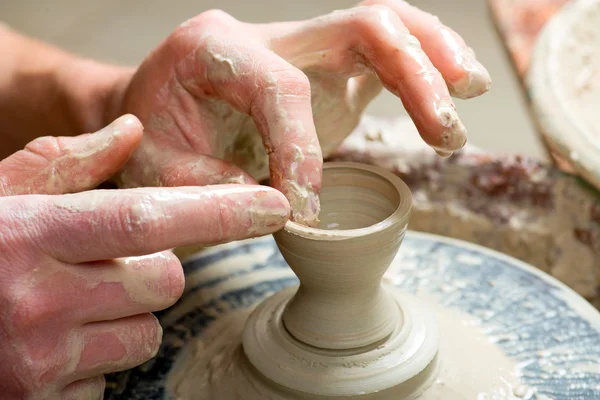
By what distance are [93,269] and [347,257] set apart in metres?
0.36

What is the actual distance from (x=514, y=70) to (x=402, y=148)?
0.79 metres

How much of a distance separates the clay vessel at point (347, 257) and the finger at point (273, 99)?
0.21ft

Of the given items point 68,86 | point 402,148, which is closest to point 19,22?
point 68,86

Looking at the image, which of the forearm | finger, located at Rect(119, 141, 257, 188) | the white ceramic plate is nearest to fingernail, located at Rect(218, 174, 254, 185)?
finger, located at Rect(119, 141, 257, 188)

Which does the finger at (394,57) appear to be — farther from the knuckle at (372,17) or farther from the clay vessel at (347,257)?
the clay vessel at (347,257)

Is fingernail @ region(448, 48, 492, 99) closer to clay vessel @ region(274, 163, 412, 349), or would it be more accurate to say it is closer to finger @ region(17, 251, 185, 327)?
clay vessel @ region(274, 163, 412, 349)

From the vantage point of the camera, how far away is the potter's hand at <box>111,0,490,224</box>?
40.3 inches

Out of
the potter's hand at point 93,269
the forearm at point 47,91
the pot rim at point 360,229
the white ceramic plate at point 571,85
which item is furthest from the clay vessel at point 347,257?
the white ceramic plate at point 571,85

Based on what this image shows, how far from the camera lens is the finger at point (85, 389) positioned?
3.23 feet

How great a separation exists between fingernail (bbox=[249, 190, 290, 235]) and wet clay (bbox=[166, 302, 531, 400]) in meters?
0.30

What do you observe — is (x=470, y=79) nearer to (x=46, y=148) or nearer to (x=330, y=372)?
(x=330, y=372)

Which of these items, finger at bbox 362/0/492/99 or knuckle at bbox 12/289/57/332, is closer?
knuckle at bbox 12/289/57/332

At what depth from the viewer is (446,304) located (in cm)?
134

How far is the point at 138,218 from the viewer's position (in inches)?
34.1
